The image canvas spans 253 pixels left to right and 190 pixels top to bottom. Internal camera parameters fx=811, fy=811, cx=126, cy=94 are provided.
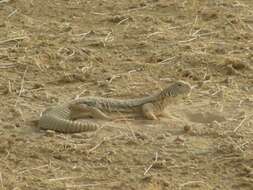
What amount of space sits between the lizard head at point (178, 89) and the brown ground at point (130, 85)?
0.41ft

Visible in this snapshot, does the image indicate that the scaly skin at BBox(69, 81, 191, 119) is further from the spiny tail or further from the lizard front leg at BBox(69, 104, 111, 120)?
the spiny tail

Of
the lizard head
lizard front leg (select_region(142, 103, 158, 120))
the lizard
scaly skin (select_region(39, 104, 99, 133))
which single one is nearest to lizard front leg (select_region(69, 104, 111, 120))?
the lizard

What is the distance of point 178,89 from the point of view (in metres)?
6.54

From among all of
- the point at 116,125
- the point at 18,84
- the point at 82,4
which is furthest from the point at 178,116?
the point at 82,4

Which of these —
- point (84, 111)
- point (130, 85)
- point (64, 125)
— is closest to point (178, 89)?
point (130, 85)

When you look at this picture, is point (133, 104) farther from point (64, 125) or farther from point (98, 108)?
point (64, 125)

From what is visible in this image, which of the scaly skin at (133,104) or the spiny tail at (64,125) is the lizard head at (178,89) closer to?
the scaly skin at (133,104)

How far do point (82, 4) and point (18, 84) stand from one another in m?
2.66

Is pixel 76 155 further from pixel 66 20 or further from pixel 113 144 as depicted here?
pixel 66 20

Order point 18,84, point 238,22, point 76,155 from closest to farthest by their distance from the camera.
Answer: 1. point 76,155
2. point 18,84
3. point 238,22

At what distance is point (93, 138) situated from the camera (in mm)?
5871

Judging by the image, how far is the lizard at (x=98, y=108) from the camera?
601 cm

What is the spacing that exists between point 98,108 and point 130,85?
0.78m

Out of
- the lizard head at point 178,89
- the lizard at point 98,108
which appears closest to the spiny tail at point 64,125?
the lizard at point 98,108
